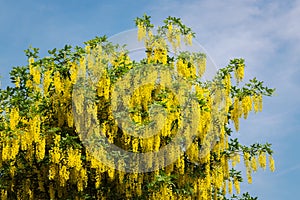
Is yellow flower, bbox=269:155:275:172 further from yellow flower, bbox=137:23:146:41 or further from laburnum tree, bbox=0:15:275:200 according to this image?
yellow flower, bbox=137:23:146:41

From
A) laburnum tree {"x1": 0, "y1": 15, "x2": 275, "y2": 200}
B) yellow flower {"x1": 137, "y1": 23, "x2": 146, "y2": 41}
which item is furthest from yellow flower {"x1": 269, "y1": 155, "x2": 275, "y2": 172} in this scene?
yellow flower {"x1": 137, "y1": 23, "x2": 146, "y2": 41}

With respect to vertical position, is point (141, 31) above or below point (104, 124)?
above

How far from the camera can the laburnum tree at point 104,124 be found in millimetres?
13148

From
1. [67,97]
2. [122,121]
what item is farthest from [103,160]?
[67,97]

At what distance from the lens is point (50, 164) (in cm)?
1354

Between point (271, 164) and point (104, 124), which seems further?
point (271, 164)

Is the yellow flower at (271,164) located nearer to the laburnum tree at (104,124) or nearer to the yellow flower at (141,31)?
the laburnum tree at (104,124)

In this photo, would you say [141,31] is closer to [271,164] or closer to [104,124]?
[104,124]

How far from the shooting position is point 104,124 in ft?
44.3

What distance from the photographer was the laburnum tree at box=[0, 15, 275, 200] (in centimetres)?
1315

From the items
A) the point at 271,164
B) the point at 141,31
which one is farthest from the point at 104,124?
the point at 271,164

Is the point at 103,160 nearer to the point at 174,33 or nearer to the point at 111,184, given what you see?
the point at 111,184

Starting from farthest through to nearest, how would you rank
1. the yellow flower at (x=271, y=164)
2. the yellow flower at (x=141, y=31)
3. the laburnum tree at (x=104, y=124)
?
the yellow flower at (x=271, y=164), the yellow flower at (x=141, y=31), the laburnum tree at (x=104, y=124)

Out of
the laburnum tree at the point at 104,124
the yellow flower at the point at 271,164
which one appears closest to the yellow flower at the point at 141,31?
the laburnum tree at the point at 104,124
